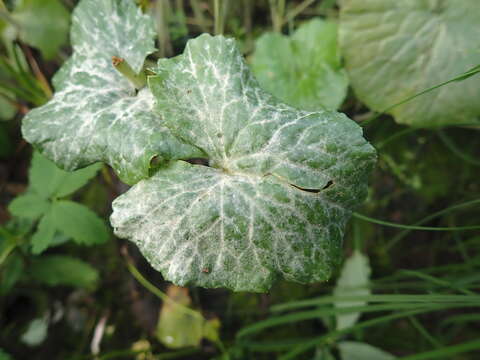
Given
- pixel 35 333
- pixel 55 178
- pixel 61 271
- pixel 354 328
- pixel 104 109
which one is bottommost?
pixel 35 333

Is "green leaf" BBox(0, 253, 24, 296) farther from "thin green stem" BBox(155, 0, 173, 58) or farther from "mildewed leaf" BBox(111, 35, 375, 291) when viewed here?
"thin green stem" BBox(155, 0, 173, 58)

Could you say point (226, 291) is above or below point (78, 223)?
below

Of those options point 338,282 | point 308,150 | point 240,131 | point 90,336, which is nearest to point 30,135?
point 240,131

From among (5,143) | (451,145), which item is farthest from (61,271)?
(451,145)


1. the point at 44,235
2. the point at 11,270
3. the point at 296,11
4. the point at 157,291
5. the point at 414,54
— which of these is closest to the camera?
the point at 44,235

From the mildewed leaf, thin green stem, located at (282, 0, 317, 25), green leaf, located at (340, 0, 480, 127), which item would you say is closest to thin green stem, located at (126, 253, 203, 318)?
the mildewed leaf

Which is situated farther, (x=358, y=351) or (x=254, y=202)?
(x=358, y=351)

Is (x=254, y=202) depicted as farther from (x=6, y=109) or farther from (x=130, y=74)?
(x=6, y=109)
